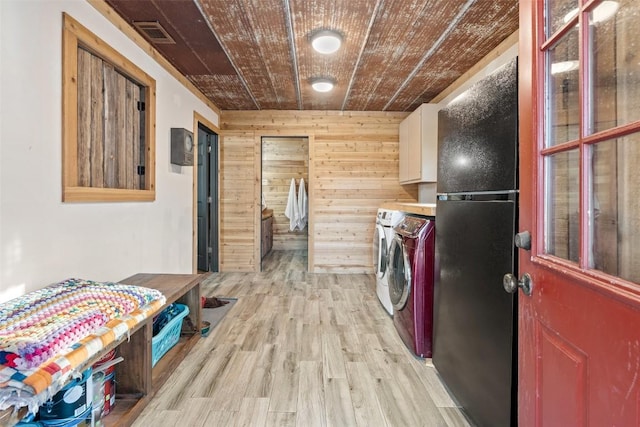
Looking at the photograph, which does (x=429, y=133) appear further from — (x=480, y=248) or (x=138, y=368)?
(x=138, y=368)

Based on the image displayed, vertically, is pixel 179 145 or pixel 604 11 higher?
pixel 179 145

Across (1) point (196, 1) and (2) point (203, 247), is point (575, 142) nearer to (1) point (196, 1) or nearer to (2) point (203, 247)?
(1) point (196, 1)

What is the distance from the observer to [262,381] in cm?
191

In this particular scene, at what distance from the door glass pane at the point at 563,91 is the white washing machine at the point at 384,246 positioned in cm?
186

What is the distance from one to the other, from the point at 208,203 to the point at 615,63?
4.43 metres

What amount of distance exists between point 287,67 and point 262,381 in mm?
2676

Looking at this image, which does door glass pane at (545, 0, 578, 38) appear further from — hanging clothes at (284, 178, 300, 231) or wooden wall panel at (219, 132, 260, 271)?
hanging clothes at (284, 178, 300, 231)

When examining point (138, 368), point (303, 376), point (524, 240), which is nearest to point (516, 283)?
point (524, 240)

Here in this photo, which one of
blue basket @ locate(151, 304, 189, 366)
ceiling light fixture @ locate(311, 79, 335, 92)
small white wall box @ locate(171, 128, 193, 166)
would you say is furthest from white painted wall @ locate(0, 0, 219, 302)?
ceiling light fixture @ locate(311, 79, 335, 92)

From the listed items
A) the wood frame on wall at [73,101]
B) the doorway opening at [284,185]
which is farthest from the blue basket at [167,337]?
the doorway opening at [284,185]

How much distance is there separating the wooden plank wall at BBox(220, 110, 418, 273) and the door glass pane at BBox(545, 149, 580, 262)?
3.65m

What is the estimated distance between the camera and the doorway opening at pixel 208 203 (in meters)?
4.51

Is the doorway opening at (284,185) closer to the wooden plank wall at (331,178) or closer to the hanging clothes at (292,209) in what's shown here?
the hanging clothes at (292,209)

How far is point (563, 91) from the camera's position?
949 millimetres
